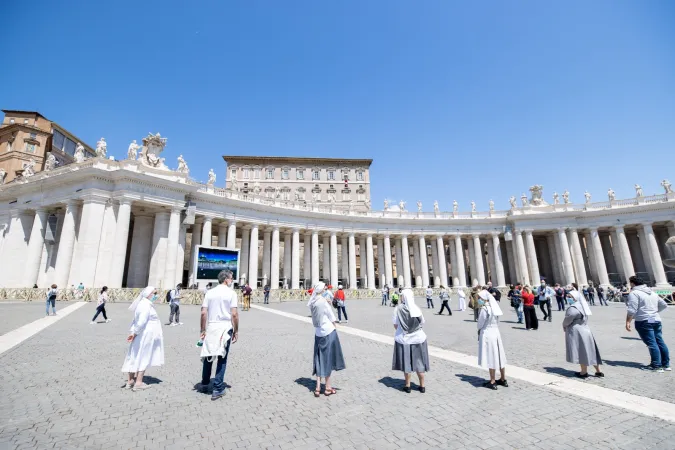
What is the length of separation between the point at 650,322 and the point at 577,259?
46.3 metres

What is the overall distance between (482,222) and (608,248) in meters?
20.7

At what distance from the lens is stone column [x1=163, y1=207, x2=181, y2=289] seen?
30250 millimetres

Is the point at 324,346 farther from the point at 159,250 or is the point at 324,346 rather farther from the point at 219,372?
the point at 159,250

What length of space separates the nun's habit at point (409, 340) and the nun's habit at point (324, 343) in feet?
3.70

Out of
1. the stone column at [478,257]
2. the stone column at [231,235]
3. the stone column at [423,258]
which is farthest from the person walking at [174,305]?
the stone column at [478,257]

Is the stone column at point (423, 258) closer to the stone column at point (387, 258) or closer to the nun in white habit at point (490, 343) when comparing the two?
the stone column at point (387, 258)

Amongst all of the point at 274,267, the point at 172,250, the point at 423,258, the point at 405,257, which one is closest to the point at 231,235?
the point at 274,267

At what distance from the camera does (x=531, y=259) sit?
45.7m

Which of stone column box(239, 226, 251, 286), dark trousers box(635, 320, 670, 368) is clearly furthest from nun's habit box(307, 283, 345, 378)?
stone column box(239, 226, 251, 286)

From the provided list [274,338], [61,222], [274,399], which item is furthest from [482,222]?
[61,222]

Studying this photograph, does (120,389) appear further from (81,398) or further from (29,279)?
(29,279)

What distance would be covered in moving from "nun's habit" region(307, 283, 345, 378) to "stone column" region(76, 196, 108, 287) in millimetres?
29458

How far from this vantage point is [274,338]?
11.1m

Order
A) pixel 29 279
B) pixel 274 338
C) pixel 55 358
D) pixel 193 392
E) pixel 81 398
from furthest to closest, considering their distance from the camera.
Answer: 1. pixel 29 279
2. pixel 274 338
3. pixel 55 358
4. pixel 193 392
5. pixel 81 398
